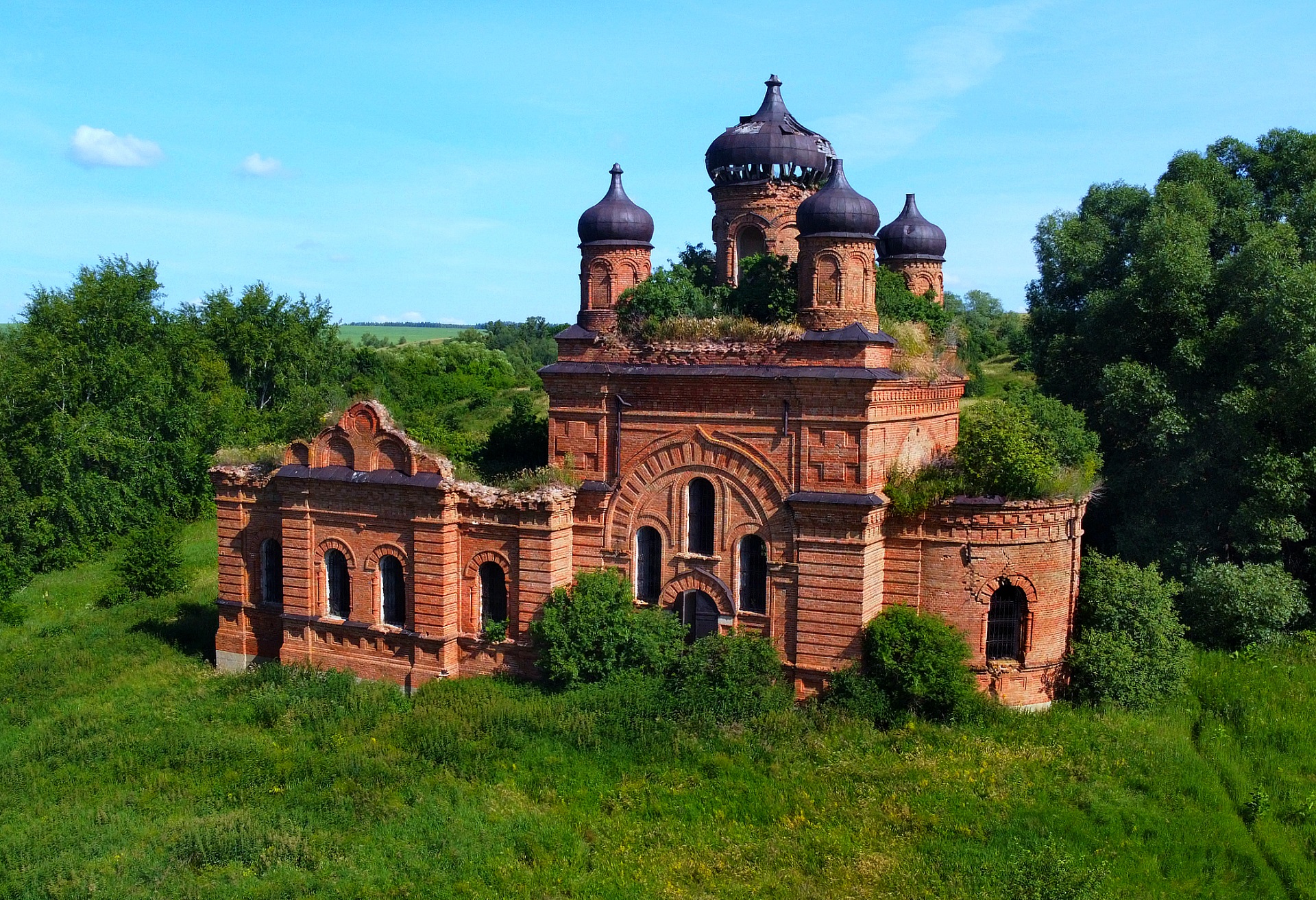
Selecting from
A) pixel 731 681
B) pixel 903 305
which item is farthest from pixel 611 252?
pixel 731 681

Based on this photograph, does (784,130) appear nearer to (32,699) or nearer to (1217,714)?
(1217,714)

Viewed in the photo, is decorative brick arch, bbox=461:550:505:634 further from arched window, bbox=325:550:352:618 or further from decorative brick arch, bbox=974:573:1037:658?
decorative brick arch, bbox=974:573:1037:658

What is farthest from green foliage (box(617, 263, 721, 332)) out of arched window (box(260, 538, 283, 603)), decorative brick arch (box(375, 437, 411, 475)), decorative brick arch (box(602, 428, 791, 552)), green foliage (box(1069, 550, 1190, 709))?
arched window (box(260, 538, 283, 603))

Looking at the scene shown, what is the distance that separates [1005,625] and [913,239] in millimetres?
10033

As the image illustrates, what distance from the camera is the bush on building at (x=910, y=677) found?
17.4 meters

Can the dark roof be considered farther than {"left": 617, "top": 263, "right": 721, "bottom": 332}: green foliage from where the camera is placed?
No

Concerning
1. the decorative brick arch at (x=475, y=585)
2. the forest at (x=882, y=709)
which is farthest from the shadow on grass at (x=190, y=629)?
the decorative brick arch at (x=475, y=585)

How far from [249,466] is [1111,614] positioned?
1753 cm

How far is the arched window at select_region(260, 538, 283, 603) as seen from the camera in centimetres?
2336

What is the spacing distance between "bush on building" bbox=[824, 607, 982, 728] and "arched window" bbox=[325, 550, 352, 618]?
10262 mm

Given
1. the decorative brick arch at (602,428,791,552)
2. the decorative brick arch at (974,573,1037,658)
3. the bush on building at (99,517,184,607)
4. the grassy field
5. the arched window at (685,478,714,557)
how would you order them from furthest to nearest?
1. the bush on building at (99,517,184,607)
2. the arched window at (685,478,714,557)
3. the decorative brick arch at (602,428,791,552)
4. the decorative brick arch at (974,573,1037,658)
5. the grassy field

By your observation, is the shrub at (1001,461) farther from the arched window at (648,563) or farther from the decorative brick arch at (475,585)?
the decorative brick arch at (475,585)

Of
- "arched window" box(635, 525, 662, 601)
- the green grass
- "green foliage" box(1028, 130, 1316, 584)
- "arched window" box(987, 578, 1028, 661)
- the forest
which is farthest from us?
the green grass

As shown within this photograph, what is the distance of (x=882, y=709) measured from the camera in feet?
57.9
